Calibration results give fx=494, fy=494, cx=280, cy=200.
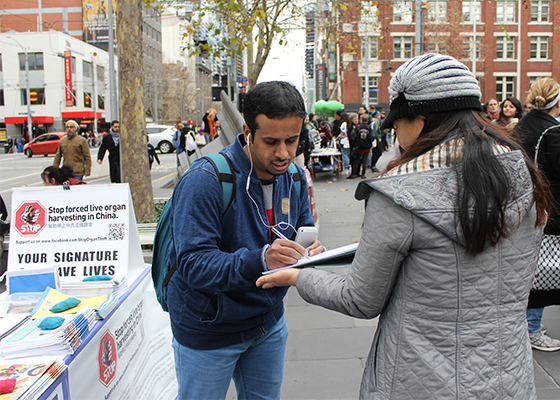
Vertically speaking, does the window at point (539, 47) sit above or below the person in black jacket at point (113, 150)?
above

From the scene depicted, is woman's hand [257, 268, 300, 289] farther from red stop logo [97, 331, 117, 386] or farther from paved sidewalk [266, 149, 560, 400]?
paved sidewalk [266, 149, 560, 400]

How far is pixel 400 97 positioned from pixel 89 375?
6.36 feet

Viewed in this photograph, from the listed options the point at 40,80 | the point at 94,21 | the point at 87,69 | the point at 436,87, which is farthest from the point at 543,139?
the point at 94,21

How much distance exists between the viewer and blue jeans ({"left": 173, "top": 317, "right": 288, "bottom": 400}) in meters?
1.87

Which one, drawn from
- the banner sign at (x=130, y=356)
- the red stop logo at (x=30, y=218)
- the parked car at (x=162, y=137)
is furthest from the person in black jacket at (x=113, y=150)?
the parked car at (x=162, y=137)

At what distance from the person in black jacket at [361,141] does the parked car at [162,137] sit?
22661mm

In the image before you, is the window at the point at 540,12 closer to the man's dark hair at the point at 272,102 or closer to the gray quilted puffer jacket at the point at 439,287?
the man's dark hair at the point at 272,102

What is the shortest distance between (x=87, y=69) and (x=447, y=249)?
64.1m

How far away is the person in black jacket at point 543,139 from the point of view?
335cm

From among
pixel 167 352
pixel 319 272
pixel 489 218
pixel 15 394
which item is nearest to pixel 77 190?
pixel 167 352

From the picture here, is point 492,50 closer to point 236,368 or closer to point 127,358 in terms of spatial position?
point 127,358

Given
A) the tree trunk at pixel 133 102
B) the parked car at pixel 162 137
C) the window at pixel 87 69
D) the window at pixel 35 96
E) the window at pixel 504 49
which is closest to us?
the tree trunk at pixel 133 102

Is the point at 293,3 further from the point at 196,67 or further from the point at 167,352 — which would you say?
the point at 196,67

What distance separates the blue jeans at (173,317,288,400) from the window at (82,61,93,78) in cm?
6194
